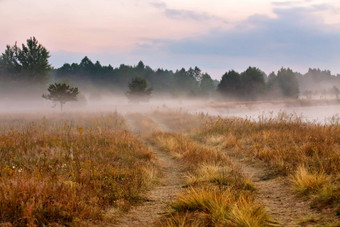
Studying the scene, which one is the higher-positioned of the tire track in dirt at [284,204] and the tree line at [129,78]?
the tree line at [129,78]

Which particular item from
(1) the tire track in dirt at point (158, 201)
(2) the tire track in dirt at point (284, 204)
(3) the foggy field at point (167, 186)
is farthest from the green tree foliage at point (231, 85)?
(2) the tire track in dirt at point (284, 204)

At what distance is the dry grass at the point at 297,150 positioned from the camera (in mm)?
5520

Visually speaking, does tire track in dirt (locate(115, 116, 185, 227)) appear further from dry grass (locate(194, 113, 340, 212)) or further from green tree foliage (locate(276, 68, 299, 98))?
green tree foliage (locate(276, 68, 299, 98))

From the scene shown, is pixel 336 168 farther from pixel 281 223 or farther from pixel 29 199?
pixel 29 199

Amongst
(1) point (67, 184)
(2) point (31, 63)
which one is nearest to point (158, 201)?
(1) point (67, 184)

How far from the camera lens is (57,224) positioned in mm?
4020

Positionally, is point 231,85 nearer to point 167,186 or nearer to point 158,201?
point 167,186

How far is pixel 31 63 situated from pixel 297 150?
59930 mm

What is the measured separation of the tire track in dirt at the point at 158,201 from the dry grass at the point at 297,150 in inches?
106

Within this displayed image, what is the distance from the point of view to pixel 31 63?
189 ft

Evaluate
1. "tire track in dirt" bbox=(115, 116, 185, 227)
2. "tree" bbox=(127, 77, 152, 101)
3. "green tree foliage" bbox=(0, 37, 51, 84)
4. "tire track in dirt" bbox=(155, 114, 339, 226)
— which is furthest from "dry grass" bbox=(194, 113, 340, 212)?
"green tree foliage" bbox=(0, 37, 51, 84)

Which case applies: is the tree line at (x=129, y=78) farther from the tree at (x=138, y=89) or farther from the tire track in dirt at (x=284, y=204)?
the tire track in dirt at (x=284, y=204)

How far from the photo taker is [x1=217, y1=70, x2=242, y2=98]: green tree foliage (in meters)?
69.6

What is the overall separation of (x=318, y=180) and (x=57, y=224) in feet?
16.0
